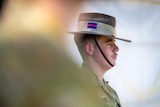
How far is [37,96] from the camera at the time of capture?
48 centimetres

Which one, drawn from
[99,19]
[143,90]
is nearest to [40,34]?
[99,19]

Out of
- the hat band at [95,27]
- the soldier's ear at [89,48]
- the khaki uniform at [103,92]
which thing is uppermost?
the hat band at [95,27]

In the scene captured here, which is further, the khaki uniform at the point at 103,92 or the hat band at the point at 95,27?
the hat band at the point at 95,27

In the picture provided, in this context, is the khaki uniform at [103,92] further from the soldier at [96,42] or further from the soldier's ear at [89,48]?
the soldier's ear at [89,48]

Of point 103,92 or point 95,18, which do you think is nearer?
point 103,92

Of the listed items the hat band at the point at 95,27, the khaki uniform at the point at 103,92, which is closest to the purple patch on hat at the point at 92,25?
the hat band at the point at 95,27

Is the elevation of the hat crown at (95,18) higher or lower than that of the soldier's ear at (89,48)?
higher

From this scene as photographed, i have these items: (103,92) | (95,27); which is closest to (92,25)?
(95,27)

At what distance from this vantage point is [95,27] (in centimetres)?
106

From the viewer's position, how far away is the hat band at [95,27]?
105 centimetres

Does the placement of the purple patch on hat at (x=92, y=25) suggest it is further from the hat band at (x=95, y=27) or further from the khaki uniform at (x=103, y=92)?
the khaki uniform at (x=103, y=92)

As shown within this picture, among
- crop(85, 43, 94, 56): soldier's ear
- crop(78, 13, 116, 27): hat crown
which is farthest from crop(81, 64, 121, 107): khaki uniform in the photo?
crop(78, 13, 116, 27): hat crown

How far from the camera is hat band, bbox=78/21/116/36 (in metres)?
1.05

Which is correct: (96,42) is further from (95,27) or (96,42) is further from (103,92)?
(103,92)
